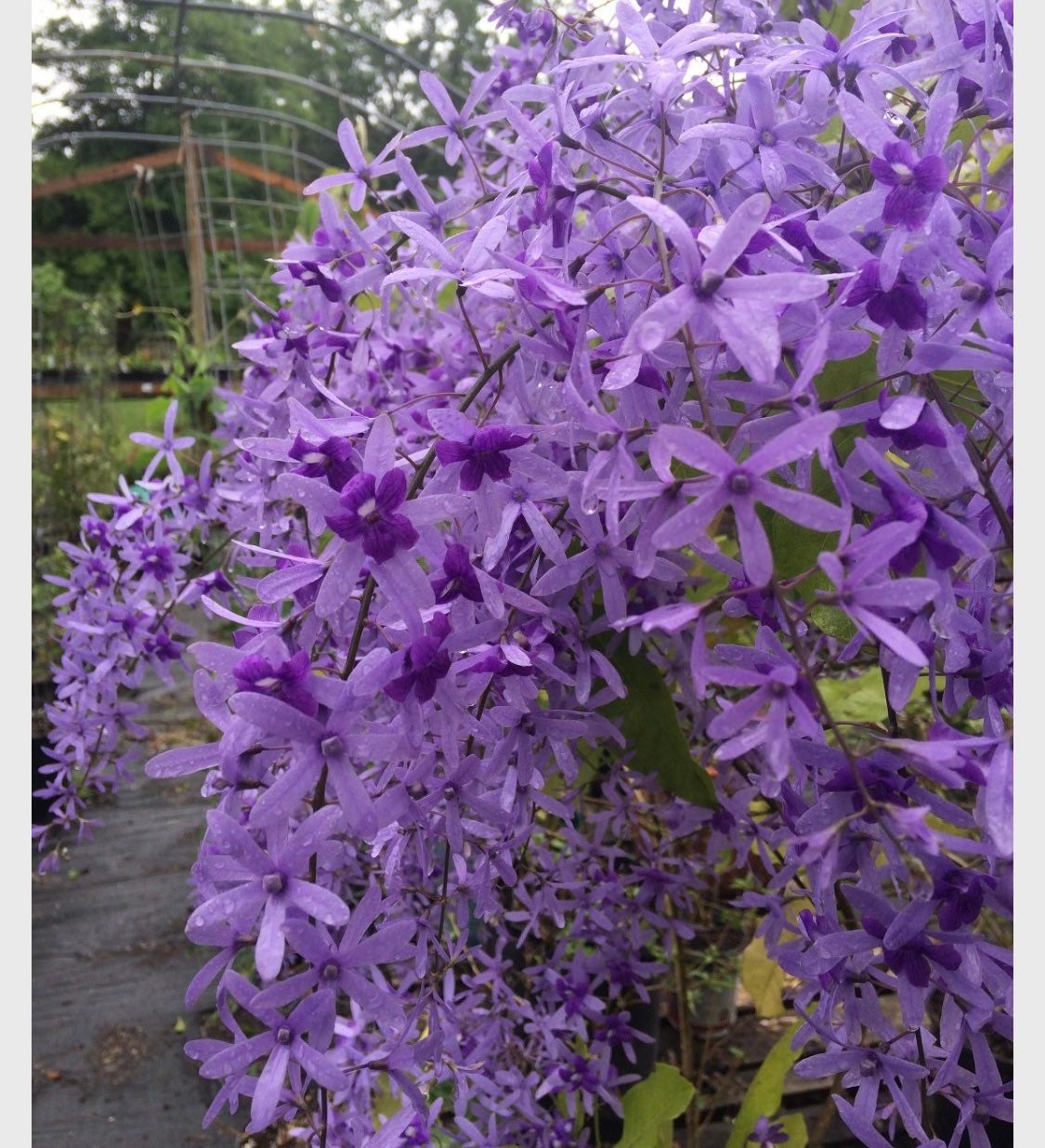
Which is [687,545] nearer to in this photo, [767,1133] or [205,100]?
[767,1133]

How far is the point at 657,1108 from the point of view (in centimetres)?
84

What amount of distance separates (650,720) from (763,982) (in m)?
0.69

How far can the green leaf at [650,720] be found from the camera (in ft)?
2.23

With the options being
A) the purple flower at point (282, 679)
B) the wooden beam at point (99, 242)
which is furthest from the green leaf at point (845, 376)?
the wooden beam at point (99, 242)

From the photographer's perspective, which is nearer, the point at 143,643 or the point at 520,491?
the point at 520,491

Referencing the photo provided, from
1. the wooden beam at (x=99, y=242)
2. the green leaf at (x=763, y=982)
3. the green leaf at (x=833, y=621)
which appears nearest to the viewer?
the green leaf at (x=833, y=621)

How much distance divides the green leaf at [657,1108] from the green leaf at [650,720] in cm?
33

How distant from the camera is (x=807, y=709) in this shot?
35cm

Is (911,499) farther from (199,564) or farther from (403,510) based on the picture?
(199,564)

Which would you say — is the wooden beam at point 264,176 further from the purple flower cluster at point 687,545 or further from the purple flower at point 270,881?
the purple flower at point 270,881

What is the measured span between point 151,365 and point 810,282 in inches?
255

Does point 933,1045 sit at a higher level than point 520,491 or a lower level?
lower

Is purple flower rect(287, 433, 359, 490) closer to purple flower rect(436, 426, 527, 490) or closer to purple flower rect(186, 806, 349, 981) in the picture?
purple flower rect(436, 426, 527, 490)

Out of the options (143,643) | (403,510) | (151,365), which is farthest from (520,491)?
(151,365)
